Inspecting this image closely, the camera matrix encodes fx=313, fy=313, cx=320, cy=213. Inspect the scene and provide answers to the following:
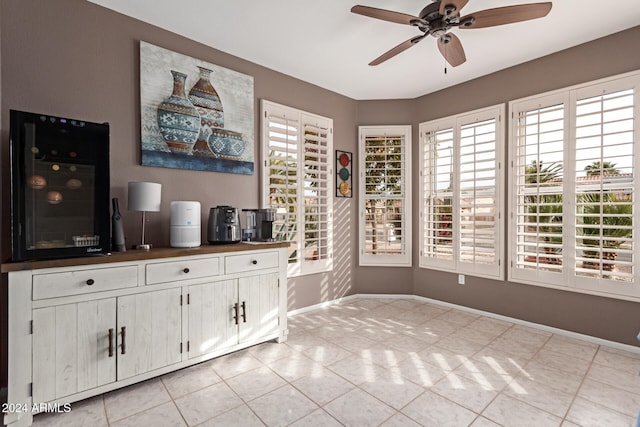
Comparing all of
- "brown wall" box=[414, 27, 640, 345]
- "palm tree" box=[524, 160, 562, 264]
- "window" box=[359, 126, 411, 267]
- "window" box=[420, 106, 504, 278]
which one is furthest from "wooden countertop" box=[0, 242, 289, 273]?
"palm tree" box=[524, 160, 562, 264]

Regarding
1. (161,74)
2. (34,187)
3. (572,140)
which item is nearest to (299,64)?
(161,74)

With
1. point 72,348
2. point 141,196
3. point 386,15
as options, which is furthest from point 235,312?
point 386,15

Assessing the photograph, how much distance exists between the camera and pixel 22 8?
2109 millimetres

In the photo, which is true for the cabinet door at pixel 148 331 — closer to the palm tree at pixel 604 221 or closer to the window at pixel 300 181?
the window at pixel 300 181

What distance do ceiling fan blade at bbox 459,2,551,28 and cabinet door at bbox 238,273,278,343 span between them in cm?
246

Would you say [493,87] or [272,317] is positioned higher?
[493,87]

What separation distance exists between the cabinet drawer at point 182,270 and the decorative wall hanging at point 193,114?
35.9 inches

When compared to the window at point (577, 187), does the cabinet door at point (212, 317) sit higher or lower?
lower

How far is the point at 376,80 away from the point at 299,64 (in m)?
0.98

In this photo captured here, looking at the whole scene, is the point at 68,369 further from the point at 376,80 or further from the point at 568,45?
the point at 568,45

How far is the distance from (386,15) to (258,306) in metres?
2.44

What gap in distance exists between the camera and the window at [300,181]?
3.43m

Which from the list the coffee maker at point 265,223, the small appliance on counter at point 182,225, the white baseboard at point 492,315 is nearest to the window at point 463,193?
the white baseboard at point 492,315

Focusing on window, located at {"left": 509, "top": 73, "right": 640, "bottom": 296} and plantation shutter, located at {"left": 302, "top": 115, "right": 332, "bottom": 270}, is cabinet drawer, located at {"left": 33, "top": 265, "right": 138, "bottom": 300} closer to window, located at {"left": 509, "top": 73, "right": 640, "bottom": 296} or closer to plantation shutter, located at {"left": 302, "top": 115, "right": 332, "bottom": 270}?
plantation shutter, located at {"left": 302, "top": 115, "right": 332, "bottom": 270}
